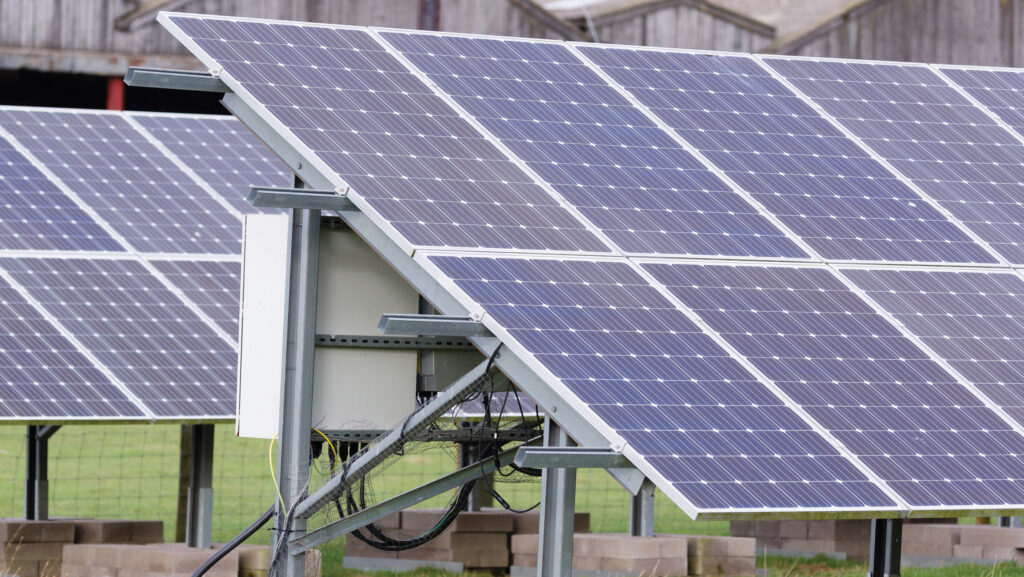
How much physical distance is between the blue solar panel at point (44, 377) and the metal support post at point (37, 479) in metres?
3.41

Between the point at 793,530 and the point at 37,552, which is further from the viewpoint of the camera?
the point at 793,530

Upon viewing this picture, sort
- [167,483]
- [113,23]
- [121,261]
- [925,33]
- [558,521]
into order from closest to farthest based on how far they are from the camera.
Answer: [558,521], [121,261], [167,483], [113,23], [925,33]

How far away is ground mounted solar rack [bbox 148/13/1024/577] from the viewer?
9.00m

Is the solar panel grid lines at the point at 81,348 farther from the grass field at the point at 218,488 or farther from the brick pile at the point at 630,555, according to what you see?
the brick pile at the point at 630,555

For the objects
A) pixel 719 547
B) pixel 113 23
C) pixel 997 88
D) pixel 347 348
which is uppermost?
pixel 113 23

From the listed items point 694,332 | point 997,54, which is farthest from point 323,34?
point 997,54

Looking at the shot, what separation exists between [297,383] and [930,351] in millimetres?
3878

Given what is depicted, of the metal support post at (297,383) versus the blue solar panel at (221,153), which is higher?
the blue solar panel at (221,153)

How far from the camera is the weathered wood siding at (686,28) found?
3659 cm

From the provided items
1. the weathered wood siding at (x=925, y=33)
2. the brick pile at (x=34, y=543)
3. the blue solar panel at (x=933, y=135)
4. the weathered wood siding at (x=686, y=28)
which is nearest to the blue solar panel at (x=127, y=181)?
the brick pile at (x=34, y=543)

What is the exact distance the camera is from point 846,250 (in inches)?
435

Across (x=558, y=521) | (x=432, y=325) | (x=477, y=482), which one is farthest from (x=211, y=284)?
(x=558, y=521)

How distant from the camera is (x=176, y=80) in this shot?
10789mm

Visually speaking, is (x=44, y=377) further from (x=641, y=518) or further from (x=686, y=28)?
(x=686, y=28)
